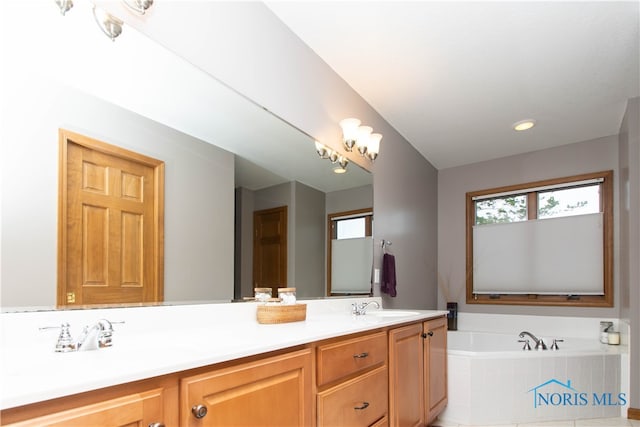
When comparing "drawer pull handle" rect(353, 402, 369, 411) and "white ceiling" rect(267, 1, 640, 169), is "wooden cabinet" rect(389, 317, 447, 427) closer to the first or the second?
"drawer pull handle" rect(353, 402, 369, 411)

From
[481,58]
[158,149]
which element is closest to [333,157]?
[481,58]

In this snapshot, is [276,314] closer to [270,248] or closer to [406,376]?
[270,248]

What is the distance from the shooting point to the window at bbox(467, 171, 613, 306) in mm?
3662

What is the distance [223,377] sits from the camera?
96 centimetres

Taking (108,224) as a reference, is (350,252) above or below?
below

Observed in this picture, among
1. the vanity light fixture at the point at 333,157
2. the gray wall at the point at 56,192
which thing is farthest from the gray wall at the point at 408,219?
the gray wall at the point at 56,192

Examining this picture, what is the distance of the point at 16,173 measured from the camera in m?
0.98

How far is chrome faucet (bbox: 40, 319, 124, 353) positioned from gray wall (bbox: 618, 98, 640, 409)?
3.51 meters

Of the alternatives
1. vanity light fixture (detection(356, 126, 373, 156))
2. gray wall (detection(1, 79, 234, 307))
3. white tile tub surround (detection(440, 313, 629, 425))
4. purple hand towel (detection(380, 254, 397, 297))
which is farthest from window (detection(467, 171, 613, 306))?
gray wall (detection(1, 79, 234, 307))

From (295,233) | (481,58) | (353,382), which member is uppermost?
(481,58)

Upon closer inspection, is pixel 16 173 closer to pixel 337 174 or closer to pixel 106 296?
pixel 106 296

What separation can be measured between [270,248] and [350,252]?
35.0 inches

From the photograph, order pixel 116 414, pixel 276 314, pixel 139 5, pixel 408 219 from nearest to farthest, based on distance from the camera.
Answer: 1. pixel 116 414
2. pixel 139 5
3. pixel 276 314
4. pixel 408 219

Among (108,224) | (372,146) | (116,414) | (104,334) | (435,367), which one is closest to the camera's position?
(116,414)
